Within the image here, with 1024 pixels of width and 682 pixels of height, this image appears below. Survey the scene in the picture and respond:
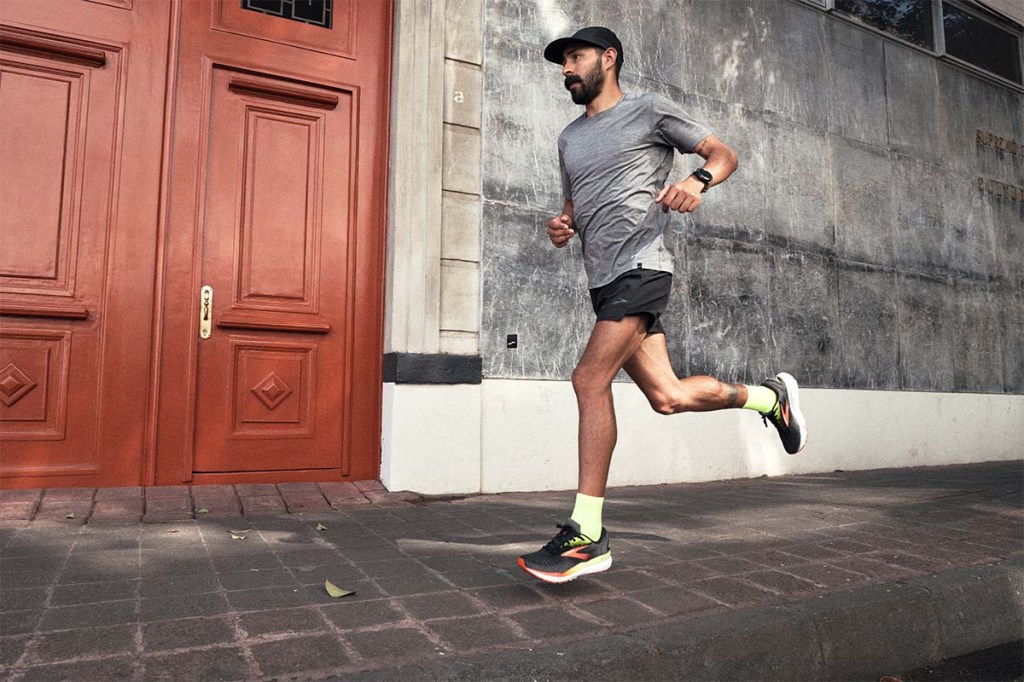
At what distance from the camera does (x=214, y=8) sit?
480 centimetres

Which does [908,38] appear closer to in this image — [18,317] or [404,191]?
[404,191]

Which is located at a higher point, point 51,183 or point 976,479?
point 51,183

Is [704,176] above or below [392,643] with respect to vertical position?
above

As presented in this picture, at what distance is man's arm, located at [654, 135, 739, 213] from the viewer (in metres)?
2.72

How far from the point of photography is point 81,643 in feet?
6.55

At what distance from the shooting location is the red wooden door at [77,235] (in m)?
4.24

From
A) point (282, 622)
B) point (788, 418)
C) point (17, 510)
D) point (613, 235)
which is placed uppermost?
point (613, 235)

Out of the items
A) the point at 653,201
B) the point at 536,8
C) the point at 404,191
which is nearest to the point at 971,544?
the point at 653,201

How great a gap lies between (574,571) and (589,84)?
1.93 meters

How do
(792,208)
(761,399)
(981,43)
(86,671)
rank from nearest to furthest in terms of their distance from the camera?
(86,671) < (761,399) < (792,208) < (981,43)

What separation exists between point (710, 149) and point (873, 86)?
576cm

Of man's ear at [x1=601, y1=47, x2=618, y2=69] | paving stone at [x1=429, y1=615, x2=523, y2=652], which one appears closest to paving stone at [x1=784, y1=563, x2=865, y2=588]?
paving stone at [x1=429, y1=615, x2=523, y2=652]

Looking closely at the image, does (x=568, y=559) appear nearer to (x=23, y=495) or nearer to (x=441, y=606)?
(x=441, y=606)

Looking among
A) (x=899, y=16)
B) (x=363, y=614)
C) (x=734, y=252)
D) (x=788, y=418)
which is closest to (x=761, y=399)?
(x=788, y=418)
